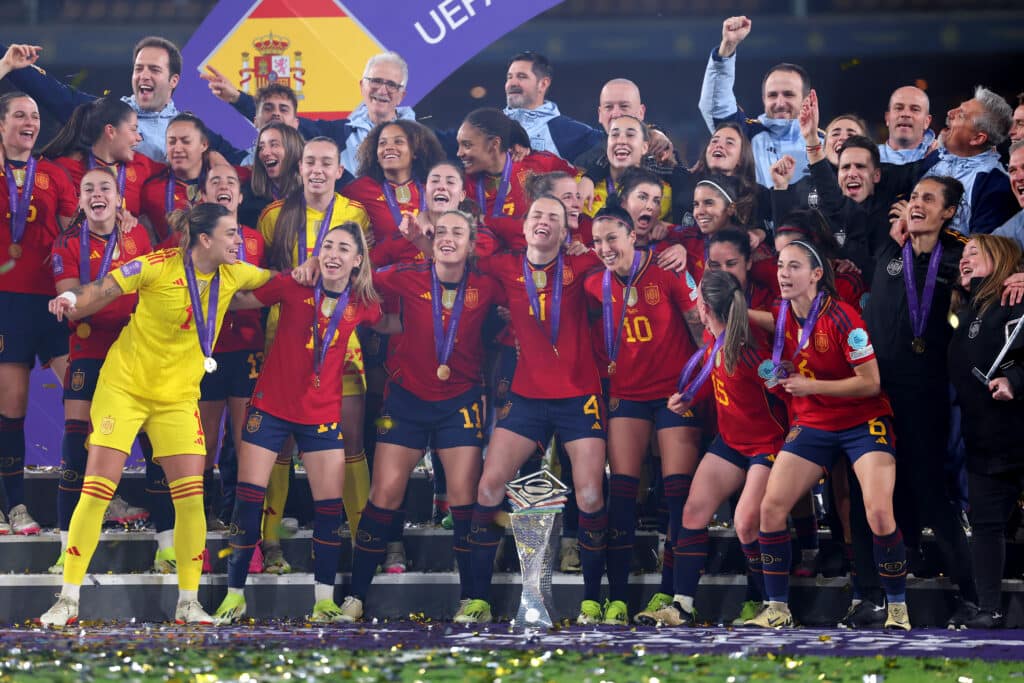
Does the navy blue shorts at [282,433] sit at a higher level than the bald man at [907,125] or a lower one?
lower

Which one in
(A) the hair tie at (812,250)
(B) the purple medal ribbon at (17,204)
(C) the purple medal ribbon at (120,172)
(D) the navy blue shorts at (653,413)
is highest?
(C) the purple medal ribbon at (120,172)

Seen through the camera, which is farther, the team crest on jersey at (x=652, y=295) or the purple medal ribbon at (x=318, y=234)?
the purple medal ribbon at (x=318, y=234)

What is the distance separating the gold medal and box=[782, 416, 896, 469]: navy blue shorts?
2086 millimetres

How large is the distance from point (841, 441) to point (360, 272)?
213 centimetres

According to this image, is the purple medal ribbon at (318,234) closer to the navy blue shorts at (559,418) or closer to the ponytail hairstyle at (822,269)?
Result: the navy blue shorts at (559,418)

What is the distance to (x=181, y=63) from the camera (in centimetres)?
680

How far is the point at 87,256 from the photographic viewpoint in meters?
5.93

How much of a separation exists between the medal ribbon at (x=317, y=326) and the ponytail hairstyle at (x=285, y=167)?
0.62 metres

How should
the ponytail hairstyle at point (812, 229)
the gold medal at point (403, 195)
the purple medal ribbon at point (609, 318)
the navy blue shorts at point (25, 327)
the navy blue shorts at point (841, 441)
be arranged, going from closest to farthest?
the navy blue shorts at point (841, 441), the ponytail hairstyle at point (812, 229), the purple medal ribbon at point (609, 318), the navy blue shorts at point (25, 327), the gold medal at point (403, 195)

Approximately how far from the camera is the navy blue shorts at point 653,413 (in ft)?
19.0

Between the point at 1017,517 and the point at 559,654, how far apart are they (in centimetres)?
240

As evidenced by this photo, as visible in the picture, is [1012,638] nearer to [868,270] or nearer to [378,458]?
[868,270]

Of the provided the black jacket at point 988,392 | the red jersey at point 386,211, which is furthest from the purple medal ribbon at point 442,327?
the black jacket at point 988,392

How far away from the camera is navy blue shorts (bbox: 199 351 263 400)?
611cm
